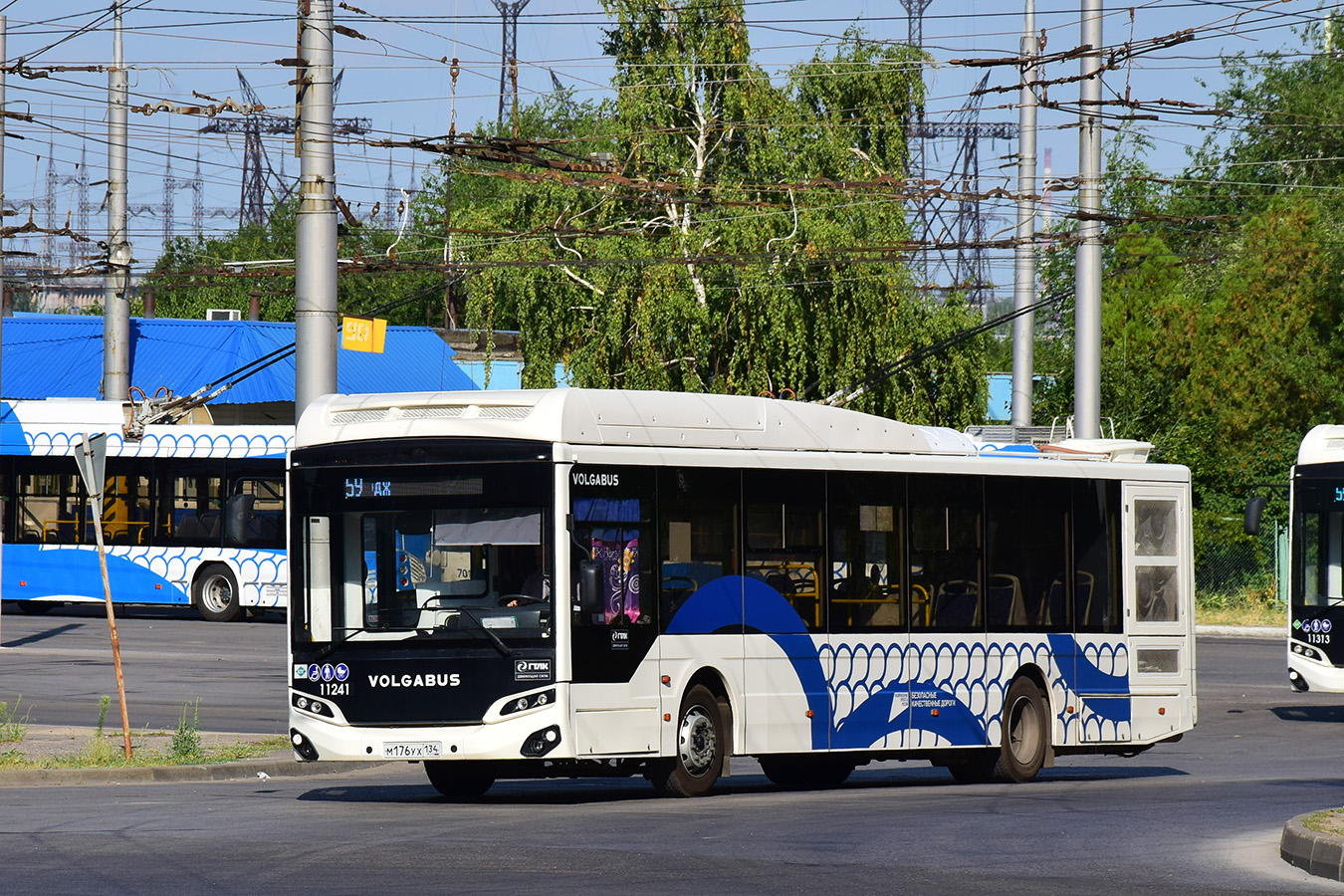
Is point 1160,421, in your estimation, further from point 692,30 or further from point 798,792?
point 798,792

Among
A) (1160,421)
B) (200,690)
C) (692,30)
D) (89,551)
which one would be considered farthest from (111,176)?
(1160,421)

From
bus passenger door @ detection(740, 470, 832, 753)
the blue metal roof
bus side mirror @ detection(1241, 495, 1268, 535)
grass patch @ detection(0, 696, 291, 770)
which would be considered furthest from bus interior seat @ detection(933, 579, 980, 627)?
the blue metal roof

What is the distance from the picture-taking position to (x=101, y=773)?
16.3 metres

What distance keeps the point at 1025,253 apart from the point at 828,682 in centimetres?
2094

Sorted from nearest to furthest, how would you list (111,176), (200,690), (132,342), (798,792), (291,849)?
(291,849)
(798,792)
(200,690)
(111,176)
(132,342)

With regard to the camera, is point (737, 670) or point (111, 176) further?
point (111, 176)

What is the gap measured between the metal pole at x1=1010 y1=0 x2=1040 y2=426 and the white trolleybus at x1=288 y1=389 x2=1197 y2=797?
1716cm

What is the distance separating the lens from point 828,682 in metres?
15.9

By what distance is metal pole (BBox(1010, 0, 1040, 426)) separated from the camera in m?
34.6

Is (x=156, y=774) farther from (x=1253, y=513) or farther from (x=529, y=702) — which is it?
(x=1253, y=513)

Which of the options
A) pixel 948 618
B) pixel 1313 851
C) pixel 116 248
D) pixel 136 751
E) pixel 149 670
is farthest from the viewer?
pixel 116 248

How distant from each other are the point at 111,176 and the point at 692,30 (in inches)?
504

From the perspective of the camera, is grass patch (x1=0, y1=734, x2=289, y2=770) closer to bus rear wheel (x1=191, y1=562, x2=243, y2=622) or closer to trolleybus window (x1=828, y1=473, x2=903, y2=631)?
trolleybus window (x1=828, y1=473, x2=903, y2=631)

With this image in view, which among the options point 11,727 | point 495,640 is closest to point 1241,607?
point 11,727
